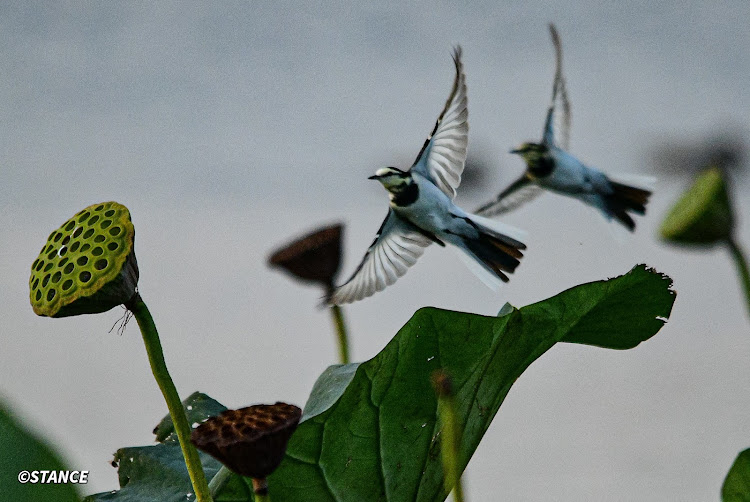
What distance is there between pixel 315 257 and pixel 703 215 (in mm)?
411

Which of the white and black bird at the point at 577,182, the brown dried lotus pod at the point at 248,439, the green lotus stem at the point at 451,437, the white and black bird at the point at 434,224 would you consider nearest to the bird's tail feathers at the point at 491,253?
the white and black bird at the point at 434,224

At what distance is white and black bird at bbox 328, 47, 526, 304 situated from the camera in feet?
2.22

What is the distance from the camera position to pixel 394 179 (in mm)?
678

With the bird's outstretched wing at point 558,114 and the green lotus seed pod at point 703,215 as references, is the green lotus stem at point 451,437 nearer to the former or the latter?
the bird's outstretched wing at point 558,114

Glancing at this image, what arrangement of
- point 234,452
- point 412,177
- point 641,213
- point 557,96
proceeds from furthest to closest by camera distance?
point 557,96
point 641,213
point 412,177
point 234,452

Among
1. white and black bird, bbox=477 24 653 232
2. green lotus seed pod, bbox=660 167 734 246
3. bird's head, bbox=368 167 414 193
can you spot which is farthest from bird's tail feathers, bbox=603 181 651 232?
bird's head, bbox=368 167 414 193

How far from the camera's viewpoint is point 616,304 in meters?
0.60

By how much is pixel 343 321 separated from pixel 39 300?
1.37 feet

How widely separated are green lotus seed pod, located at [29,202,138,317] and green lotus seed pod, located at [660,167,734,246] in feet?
2.09

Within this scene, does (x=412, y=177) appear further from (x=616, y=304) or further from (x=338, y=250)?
(x=338, y=250)

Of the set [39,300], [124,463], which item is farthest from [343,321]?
[39,300]

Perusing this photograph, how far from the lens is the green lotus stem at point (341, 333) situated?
0.83 meters

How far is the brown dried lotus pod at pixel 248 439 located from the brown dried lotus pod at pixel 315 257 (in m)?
0.53

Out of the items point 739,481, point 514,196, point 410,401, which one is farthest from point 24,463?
point 514,196
